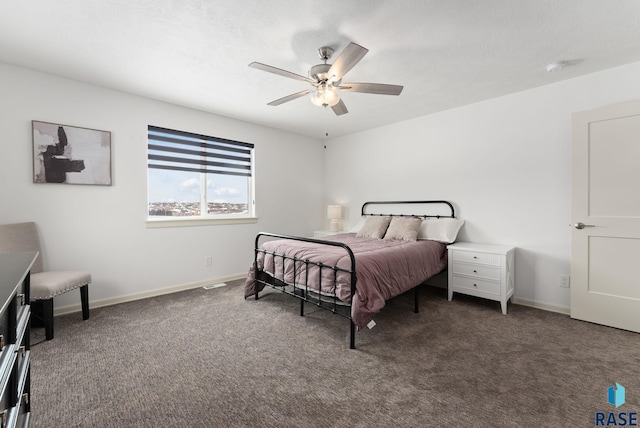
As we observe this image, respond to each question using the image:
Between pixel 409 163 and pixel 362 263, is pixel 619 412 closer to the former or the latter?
pixel 362 263

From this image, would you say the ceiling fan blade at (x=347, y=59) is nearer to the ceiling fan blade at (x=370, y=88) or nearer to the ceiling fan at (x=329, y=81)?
the ceiling fan at (x=329, y=81)

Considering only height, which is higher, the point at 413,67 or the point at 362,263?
the point at 413,67

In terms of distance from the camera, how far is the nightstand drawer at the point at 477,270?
122 inches

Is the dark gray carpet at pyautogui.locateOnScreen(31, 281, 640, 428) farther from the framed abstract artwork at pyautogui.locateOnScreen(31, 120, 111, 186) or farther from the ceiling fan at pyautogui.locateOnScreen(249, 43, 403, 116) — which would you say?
the ceiling fan at pyautogui.locateOnScreen(249, 43, 403, 116)

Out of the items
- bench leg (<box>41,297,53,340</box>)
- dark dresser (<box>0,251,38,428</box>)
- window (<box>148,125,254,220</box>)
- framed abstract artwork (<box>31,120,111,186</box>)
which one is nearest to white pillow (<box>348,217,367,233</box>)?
window (<box>148,125,254,220</box>)

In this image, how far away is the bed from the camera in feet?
7.73

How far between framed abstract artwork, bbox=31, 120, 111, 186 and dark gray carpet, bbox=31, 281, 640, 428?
1.49m

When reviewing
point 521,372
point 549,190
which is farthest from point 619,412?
point 549,190

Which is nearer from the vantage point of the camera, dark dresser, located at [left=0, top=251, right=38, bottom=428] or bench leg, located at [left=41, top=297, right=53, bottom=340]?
dark dresser, located at [left=0, top=251, right=38, bottom=428]

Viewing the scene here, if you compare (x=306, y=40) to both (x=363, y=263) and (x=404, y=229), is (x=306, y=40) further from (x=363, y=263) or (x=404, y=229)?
(x=404, y=229)

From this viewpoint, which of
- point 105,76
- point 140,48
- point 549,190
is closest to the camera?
point 140,48

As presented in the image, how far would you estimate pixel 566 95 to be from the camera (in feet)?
9.93

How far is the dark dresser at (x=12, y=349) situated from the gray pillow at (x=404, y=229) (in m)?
3.44

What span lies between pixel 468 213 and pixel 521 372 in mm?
2232
